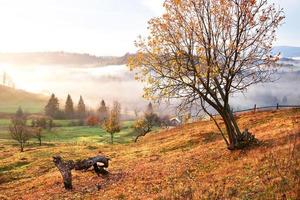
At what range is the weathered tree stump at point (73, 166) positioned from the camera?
3641 centimetres

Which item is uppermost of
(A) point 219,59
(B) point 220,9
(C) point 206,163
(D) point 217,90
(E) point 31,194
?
(B) point 220,9

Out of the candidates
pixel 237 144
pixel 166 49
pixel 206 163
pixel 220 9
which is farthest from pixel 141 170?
pixel 220 9

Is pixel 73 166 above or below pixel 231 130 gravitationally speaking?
below

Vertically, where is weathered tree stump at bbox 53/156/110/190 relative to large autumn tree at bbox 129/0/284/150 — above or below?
below

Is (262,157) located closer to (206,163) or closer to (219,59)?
(206,163)

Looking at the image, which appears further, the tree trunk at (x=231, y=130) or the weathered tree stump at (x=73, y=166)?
the weathered tree stump at (x=73, y=166)

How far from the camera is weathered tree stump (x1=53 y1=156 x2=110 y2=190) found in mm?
36406

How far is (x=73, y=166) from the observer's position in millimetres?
40219

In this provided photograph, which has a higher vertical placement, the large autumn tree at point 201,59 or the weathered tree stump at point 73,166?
the large autumn tree at point 201,59

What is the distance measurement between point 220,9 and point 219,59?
13.8ft

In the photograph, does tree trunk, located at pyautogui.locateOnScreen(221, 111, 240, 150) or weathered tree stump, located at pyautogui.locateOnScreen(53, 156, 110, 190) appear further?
weathered tree stump, located at pyautogui.locateOnScreen(53, 156, 110, 190)

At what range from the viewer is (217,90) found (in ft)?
116

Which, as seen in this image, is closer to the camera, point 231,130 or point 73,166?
point 231,130

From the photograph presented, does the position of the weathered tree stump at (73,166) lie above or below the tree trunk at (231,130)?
below
